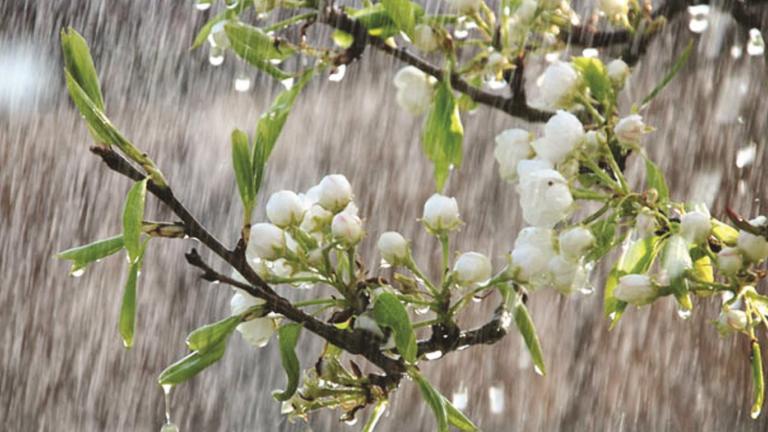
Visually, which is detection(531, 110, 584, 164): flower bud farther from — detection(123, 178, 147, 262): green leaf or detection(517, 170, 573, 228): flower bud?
detection(123, 178, 147, 262): green leaf

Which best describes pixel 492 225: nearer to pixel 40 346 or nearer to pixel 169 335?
pixel 169 335

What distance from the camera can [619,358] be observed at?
157 centimetres

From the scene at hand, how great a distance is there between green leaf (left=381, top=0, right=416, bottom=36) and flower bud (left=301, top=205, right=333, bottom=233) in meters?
0.10

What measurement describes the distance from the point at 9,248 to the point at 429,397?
171 centimetres

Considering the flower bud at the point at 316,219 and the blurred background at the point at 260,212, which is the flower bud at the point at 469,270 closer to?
the flower bud at the point at 316,219

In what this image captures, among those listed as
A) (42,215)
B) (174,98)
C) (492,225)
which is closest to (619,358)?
(492,225)

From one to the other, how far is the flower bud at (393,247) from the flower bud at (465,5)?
127mm

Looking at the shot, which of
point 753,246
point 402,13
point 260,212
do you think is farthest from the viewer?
point 260,212

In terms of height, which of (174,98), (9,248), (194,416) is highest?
(174,98)

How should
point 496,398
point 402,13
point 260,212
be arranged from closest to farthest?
point 402,13 < point 496,398 < point 260,212

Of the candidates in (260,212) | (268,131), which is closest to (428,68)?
(268,131)

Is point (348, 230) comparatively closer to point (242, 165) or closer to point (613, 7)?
point (242, 165)

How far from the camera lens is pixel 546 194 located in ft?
1.61

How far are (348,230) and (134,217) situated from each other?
0.30ft
